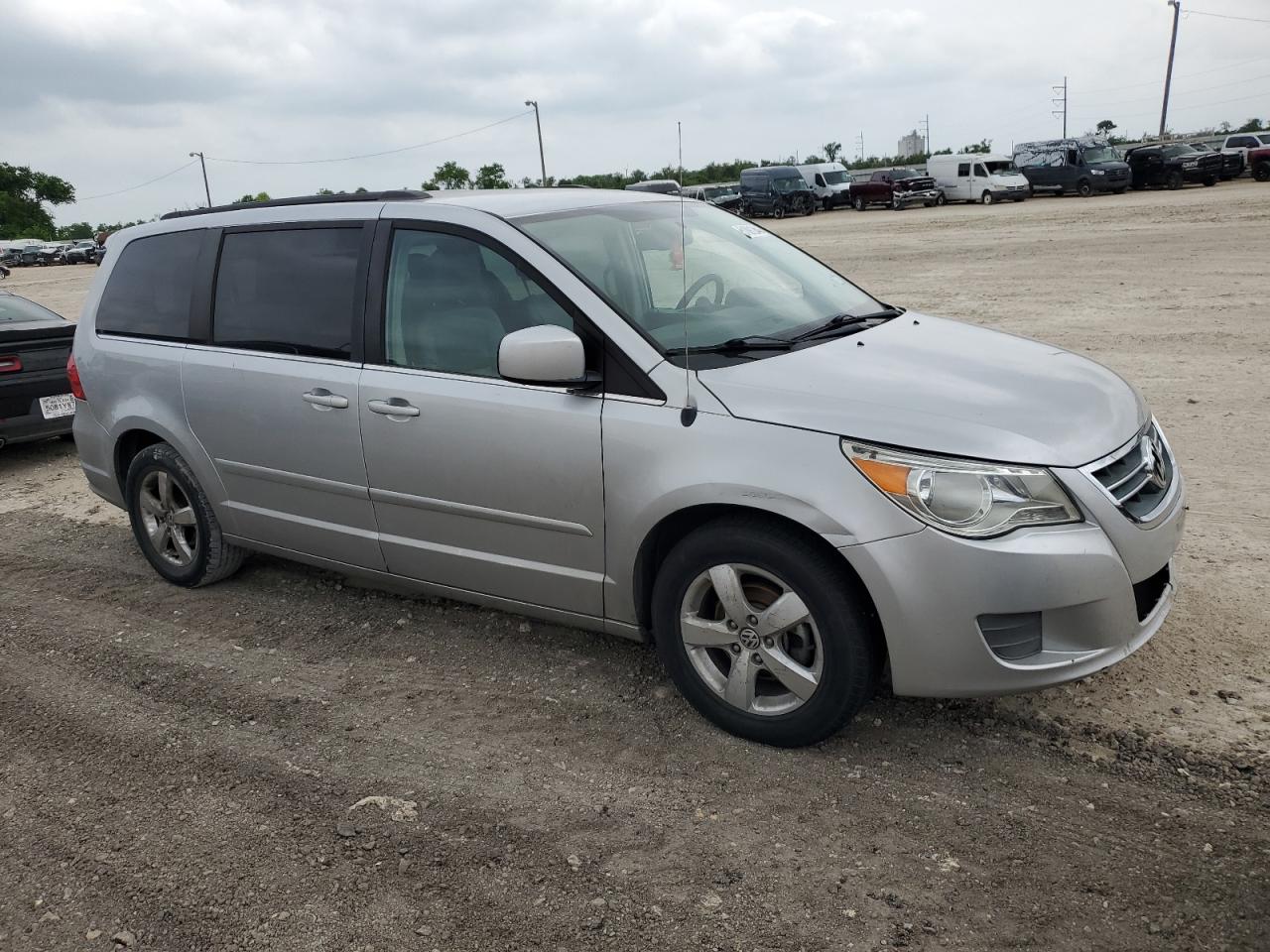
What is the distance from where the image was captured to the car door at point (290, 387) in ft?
14.0

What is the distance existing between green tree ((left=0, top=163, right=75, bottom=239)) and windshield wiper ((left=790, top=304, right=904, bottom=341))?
381ft

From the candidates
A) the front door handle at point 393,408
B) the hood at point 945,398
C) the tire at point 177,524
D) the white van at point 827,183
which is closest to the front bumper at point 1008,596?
the hood at point 945,398

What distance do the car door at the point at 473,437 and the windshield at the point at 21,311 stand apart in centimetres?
611

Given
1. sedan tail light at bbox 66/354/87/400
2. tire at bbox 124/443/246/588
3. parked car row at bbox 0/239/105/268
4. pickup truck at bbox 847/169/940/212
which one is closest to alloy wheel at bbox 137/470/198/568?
tire at bbox 124/443/246/588

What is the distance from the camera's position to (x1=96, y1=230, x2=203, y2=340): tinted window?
4992 mm

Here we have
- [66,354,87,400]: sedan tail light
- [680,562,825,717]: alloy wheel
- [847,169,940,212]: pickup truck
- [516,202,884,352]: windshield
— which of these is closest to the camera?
[680,562,825,717]: alloy wheel

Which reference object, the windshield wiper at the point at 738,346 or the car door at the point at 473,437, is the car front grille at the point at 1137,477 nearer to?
the windshield wiper at the point at 738,346

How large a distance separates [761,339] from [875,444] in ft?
2.66

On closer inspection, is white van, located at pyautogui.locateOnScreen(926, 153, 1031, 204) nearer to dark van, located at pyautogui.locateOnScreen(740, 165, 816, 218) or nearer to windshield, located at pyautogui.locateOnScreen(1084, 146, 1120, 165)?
windshield, located at pyautogui.locateOnScreen(1084, 146, 1120, 165)

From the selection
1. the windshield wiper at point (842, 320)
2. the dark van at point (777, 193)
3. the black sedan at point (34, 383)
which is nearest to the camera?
the windshield wiper at point (842, 320)

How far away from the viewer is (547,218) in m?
4.04

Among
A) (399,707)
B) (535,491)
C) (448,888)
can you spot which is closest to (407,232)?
(535,491)

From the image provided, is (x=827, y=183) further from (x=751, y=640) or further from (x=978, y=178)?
(x=751, y=640)

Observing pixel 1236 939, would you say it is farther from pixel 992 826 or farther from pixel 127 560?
pixel 127 560
